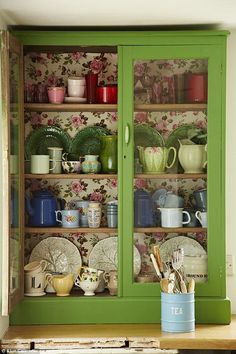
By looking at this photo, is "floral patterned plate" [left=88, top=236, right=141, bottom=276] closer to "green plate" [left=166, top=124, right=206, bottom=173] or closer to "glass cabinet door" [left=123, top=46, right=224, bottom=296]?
"glass cabinet door" [left=123, top=46, right=224, bottom=296]

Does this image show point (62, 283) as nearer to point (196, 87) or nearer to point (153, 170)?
point (153, 170)

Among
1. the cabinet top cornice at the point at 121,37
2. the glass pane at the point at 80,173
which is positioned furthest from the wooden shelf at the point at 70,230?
the cabinet top cornice at the point at 121,37

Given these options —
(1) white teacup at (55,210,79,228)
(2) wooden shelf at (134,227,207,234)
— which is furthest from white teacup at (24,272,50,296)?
(2) wooden shelf at (134,227,207,234)

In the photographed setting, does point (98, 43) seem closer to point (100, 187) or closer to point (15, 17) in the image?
point (15, 17)

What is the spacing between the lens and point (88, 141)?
4.55m

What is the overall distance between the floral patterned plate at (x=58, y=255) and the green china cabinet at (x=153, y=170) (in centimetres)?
12

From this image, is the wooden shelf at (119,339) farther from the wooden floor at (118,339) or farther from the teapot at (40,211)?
the teapot at (40,211)

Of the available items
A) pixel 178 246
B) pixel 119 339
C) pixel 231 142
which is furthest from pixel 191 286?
pixel 231 142

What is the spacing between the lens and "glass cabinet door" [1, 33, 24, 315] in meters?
3.83

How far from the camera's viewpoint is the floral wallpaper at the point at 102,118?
4.32 meters

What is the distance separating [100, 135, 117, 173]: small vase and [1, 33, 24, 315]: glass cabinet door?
45cm

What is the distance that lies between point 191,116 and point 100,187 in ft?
2.16

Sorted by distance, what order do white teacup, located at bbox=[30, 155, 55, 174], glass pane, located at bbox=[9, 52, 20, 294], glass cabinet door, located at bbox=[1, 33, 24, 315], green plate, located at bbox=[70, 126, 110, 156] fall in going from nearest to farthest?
glass cabinet door, located at bbox=[1, 33, 24, 315] < glass pane, located at bbox=[9, 52, 20, 294] < white teacup, located at bbox=[30, 155, 55, 174] < green plate, located at bbox=[70, 126, 110, 156]

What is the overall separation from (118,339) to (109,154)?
99 cm
